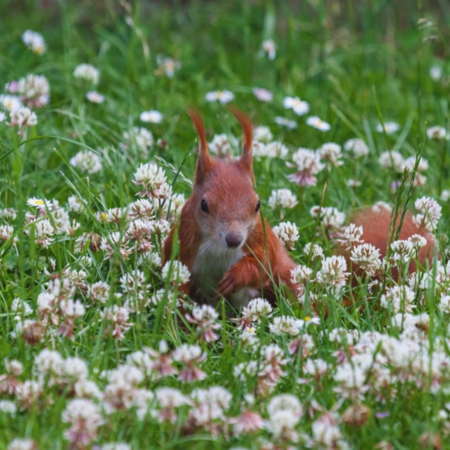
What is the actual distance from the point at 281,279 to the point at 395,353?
2.89 ft

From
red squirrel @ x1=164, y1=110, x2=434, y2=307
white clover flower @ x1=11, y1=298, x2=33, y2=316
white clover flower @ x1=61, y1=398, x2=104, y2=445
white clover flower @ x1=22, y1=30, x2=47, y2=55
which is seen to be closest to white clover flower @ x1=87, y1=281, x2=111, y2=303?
white clover flower @ x1=11, y1=298, x2=33, y2=316

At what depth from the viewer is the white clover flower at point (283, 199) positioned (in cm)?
353

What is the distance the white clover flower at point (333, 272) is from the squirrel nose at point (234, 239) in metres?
0.27

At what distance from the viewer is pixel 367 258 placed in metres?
2.92

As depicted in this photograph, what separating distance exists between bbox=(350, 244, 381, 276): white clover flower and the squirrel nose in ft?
1.24

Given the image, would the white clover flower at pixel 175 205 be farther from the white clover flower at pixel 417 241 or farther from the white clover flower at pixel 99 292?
the white clover flower at pixel 417 241

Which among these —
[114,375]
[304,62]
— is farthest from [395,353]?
[304,62]

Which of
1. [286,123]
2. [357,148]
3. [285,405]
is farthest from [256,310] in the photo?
[286,123]

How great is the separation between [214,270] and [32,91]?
143cm

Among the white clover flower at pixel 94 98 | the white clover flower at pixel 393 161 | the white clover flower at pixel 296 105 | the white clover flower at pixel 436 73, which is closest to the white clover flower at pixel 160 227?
the white clover flower at pixel 393 161

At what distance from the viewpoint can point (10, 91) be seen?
407 centimetres

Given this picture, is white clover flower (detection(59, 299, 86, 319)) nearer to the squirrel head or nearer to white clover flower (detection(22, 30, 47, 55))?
the squirrel head

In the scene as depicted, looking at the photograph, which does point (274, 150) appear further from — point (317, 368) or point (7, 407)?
point (7, 407)

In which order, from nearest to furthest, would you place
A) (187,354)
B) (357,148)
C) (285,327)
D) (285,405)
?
(285,405)
(187,354)
(285,327)
(357,148)
